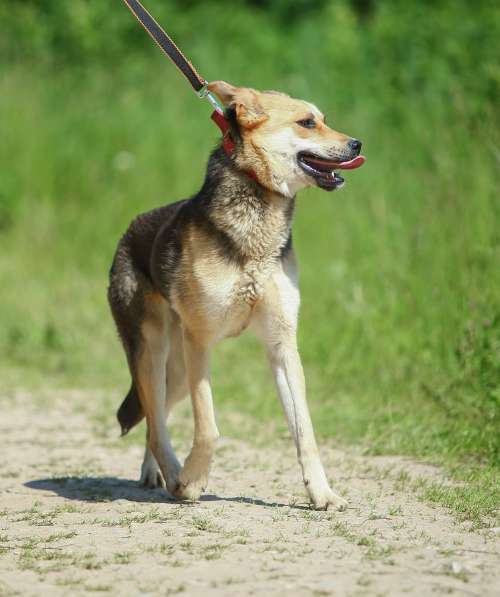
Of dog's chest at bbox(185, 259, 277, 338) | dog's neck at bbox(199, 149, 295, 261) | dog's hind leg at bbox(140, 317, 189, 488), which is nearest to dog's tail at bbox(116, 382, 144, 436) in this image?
dog's hind leg at bbox(140, 317, 189, 488)

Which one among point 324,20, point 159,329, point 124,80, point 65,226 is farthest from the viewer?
point 324,20

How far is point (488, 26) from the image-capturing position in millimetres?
10172

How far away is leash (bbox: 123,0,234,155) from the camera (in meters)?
4.98

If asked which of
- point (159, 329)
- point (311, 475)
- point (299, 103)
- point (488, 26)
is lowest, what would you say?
point (311, 475)

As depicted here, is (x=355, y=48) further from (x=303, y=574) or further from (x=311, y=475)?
(x=303, y=574)

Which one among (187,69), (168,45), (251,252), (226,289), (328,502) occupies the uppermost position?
(168,45)

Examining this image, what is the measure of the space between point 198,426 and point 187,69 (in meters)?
1.75

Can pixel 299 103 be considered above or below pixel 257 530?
above

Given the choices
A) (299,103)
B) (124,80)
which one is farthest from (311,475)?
(124,80)

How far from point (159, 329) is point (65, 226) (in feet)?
22.1

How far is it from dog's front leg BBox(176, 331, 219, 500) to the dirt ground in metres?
0.10

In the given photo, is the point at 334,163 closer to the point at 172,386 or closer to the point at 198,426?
the point at 198,426

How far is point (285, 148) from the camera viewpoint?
4.89 m

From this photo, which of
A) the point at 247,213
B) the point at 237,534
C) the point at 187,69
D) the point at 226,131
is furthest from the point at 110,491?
the point at 187,69
